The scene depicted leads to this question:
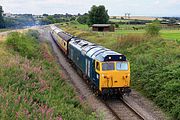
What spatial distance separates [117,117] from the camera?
52.5 feet

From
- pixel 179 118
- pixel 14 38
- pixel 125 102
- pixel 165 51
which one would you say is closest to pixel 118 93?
pixel 125 102

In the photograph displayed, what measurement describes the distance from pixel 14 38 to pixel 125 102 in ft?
51.2

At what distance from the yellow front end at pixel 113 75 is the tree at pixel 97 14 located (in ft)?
262

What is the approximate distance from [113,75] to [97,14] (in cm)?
8227

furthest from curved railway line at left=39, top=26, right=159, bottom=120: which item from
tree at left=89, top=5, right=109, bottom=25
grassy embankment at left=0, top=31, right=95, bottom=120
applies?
tree at left=89, top=5, right=109, bottom=25

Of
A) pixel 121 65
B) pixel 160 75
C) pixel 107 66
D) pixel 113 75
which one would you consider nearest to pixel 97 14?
pixel 160 75

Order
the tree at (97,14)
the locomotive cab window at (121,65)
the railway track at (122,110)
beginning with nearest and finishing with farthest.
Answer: the railway track at (122,110), the locomotive cab window at (121,65), the tree at (97,14)

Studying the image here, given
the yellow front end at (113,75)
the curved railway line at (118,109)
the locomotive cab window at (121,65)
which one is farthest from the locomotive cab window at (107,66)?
the curved railway line at (118,109)

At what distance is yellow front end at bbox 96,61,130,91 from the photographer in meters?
18.4

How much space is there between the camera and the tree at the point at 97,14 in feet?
319

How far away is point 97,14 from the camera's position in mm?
99375

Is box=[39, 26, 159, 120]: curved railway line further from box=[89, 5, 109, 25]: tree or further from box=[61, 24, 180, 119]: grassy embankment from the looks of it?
box=[89, 5, 109, 25]: tree

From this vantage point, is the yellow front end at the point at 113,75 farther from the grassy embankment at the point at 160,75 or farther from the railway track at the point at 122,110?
the grassy embankment at the point at 160,75

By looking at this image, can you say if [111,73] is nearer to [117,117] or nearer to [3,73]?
[117,117]
